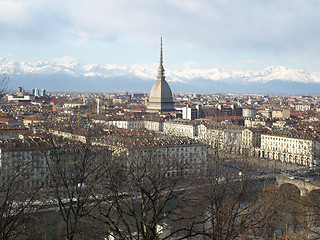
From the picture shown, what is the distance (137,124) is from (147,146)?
87.9 ft

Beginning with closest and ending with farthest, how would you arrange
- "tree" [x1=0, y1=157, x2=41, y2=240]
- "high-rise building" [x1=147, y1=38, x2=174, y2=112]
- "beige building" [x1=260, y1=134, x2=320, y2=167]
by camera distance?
"tree" [x1=0, y1=157, x2=41, y2=240] < "beige building" [x1=260, y1=134, x2=320, y2=167] < "high-rise building" [x1=147, y1=38, x2=174, y2=112]

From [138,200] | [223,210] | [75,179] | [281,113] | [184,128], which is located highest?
[75,179]

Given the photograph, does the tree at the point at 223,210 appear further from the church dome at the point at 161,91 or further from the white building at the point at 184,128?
the church dome at the point at 161,91

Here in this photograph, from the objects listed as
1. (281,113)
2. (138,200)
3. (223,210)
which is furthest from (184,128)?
(223,210)

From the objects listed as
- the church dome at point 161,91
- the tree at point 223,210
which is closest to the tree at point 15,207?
the tree at point 223,210

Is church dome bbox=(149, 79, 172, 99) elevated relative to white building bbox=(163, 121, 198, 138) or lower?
elevated

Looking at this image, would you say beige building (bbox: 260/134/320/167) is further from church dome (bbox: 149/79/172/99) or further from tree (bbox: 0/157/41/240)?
church dome (bbox: 149/79/172/99)

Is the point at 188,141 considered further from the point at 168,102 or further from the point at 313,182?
the point at 168,102

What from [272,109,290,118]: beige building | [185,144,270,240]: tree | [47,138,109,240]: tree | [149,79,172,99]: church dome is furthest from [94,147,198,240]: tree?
[272,109,290,118]: beige building

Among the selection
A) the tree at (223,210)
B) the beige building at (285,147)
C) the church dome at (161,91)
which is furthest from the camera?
the church dome at (161,91)

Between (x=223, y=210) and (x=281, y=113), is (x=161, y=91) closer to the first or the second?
(x=281, y=113)

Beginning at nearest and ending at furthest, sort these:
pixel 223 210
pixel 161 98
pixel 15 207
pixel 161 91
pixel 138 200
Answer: pixel 223 210
pixel 138 200
pixel 15 207
pixel 161 98
pixel 161 91

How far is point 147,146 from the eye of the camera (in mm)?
27641

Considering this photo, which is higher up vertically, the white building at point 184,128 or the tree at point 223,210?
the tree at point 223,210
